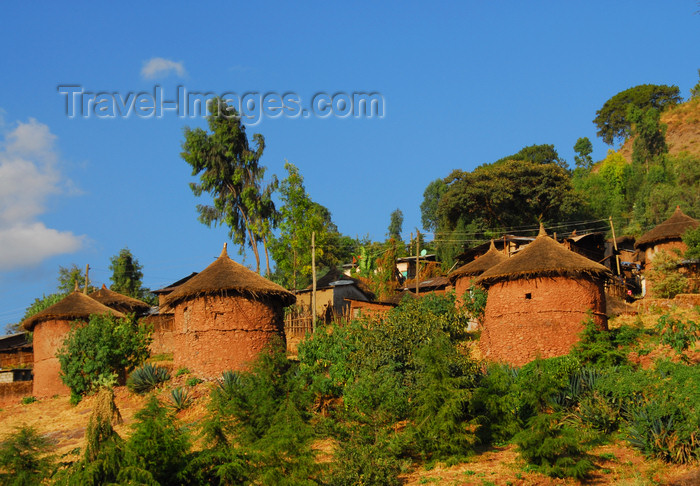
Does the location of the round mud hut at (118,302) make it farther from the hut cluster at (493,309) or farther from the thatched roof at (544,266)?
the thatched roof at (544,266)

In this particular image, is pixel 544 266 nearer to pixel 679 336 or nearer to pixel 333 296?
pixel 679 336

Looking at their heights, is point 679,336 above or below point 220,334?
below

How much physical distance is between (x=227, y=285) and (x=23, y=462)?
→ 1199cm

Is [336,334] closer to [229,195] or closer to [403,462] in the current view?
[403,462]

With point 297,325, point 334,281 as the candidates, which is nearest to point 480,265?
point 297,325

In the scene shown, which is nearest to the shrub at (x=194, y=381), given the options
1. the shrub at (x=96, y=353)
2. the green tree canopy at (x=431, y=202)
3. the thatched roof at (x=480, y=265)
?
the shrub at (x=96, y=353)

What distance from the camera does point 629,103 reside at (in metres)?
80.1

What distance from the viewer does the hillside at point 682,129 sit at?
2943 inches

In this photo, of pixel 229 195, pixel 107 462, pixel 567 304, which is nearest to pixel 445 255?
pixel 229 195

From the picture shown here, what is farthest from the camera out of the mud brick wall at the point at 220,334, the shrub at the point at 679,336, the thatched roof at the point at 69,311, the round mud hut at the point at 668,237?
the round mud hut at the point at 668,237

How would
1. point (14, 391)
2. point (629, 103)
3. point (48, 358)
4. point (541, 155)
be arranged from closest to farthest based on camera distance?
point (48, 358), point (14, 391), point (541, 155), point (629, 103)

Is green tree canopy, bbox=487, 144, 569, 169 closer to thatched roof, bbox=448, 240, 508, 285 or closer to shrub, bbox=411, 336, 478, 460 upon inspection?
thatched roof, bbox=448, 240, 508, 285

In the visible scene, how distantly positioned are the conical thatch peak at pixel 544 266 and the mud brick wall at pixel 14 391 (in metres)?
18.5

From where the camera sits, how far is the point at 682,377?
1680cm
